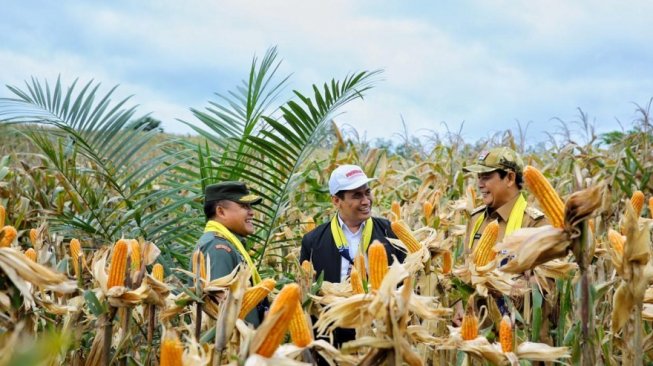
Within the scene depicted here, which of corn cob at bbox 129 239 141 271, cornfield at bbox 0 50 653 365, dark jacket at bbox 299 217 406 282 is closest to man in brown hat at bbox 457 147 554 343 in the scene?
cornfield at bbox 0 50 653 365

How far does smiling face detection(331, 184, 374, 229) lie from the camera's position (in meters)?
4.34

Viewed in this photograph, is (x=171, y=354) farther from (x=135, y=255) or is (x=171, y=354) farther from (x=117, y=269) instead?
(x=135, y=255)

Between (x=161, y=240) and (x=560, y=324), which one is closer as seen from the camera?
(x=560, y=324)

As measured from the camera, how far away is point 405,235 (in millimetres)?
3211

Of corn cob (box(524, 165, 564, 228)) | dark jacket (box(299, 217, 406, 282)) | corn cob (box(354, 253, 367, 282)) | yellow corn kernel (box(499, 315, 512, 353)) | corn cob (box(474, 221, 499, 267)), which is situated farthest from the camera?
dark jacket (box(299, 217, 406, 282))

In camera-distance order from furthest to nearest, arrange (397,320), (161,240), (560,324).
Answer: (161,240)
(560,324)
(397,320)

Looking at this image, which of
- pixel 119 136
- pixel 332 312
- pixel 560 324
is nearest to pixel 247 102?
pixel 119 136

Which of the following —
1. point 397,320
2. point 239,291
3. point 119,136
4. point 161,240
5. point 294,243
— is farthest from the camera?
→ point 294,243

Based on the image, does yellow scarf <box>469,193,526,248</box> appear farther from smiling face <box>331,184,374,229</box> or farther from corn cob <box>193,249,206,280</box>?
corn cob <box>193,249,206,280</box>

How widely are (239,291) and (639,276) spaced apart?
1.37m

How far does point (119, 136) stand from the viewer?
17.2 feet

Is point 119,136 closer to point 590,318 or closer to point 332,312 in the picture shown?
point 332,312

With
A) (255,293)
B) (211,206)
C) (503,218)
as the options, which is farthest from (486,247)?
(211,206)

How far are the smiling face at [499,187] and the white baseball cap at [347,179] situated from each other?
2.57 ft
